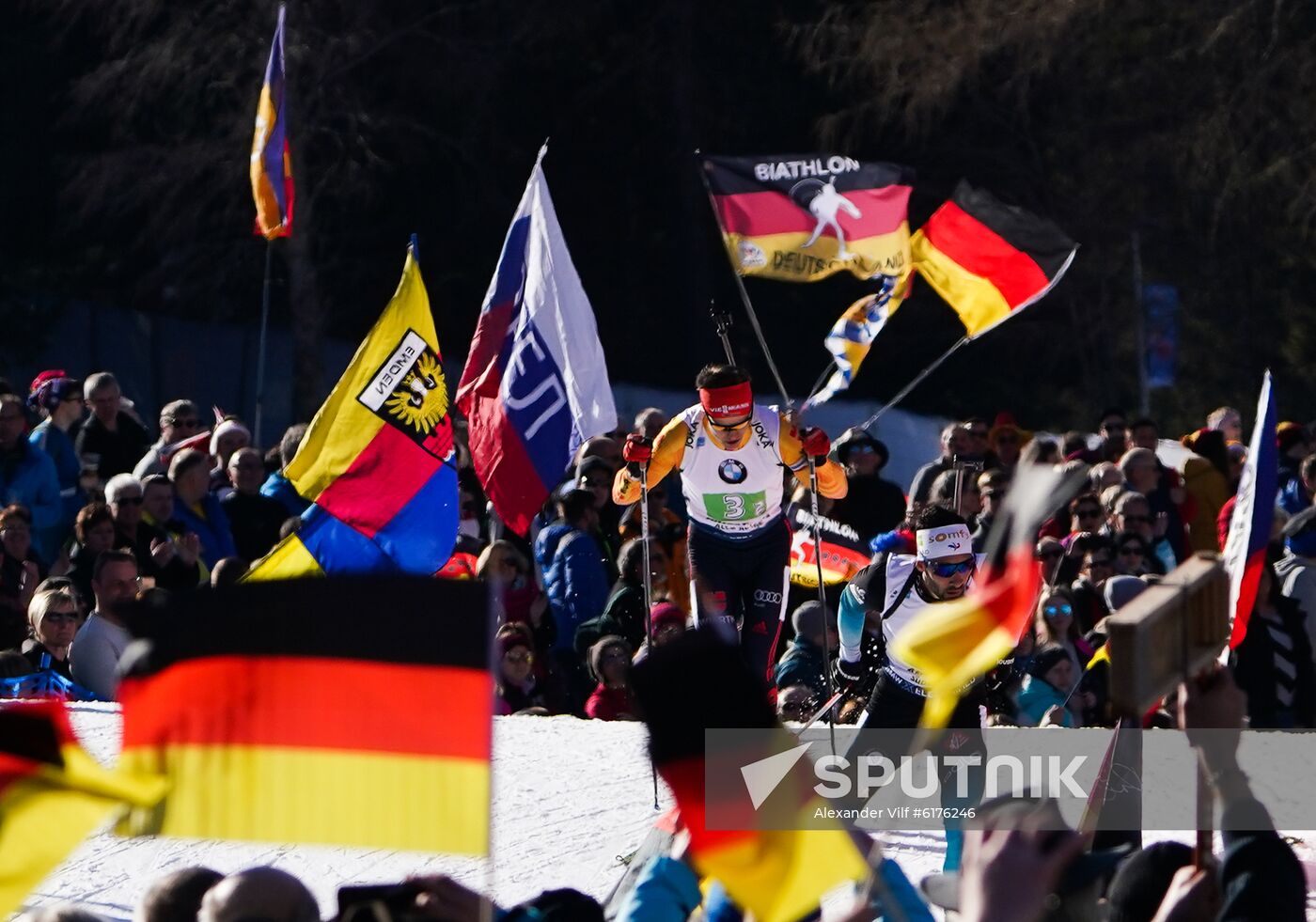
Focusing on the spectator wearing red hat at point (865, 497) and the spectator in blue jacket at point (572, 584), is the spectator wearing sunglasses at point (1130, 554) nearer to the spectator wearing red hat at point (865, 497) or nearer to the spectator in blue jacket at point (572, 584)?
the spectator wearing red hat at point (865, 497)

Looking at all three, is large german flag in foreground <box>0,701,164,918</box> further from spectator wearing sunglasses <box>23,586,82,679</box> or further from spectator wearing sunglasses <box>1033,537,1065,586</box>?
spectator wearing sunglasses <box>1033,537,1065,586</box>

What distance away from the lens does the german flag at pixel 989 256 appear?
38.3 ft

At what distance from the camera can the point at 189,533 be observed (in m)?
10.8

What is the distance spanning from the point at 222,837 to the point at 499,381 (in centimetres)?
621

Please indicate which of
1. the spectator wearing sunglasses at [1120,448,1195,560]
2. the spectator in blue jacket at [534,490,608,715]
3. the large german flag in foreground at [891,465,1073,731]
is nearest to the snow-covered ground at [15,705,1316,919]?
the spectator in blue jacket at [534,490,608,715]

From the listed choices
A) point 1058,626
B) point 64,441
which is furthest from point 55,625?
point 1058,626

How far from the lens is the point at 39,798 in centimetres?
373

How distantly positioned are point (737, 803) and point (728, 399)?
563 centimetres

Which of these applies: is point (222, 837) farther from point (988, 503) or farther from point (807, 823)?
point (988, 503)

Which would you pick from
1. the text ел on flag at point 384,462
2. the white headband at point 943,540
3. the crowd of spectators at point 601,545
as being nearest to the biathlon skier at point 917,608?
the white headband at point 943,540

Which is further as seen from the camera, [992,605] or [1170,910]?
[992,605]

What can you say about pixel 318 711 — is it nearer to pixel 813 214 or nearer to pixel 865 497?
pixel 865 497

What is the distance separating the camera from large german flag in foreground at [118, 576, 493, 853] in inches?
155

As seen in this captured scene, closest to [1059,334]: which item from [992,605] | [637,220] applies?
[637,220]
